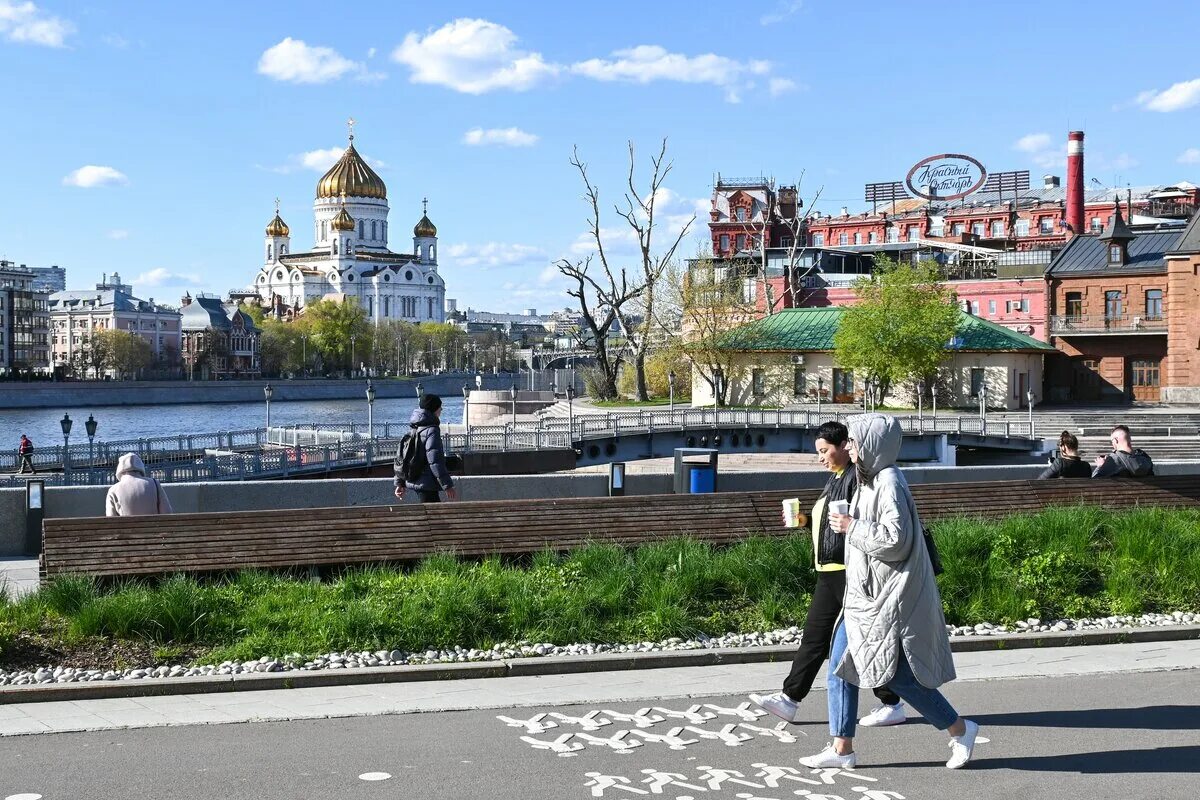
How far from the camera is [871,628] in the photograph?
758cm

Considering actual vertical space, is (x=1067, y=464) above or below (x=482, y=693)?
above

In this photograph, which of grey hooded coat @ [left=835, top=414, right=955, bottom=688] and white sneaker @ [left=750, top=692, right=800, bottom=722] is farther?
white sneaker @ [left=750, top=692, right=800, bottom=722]

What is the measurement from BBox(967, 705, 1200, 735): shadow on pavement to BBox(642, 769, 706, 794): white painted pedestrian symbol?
7.82 feet

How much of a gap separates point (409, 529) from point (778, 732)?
553 centimetres

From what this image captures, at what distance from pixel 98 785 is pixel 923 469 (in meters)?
17.4

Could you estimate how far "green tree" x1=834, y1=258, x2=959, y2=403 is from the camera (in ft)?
202

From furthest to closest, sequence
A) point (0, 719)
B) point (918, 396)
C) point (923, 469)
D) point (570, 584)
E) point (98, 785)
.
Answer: point (918, 396) → point (923, 469) → point (570, 584) → point (0, 719) → point (98, 785)

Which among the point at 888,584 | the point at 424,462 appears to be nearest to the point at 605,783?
the point at 888,584

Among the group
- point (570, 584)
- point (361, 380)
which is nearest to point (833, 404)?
point (570, 584)

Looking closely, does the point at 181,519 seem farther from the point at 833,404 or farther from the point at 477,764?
the point at 833,404

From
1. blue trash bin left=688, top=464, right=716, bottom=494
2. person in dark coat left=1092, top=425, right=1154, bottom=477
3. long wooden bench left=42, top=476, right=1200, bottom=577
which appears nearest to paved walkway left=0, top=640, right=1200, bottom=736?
long wooden bench left=42, top=476, right=1200, bottom=577

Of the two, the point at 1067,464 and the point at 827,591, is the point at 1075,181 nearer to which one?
the point at 1067,464

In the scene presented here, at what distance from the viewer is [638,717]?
9117mm

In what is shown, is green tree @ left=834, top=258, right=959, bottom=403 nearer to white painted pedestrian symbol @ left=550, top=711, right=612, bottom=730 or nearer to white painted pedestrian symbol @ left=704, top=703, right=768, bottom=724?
white painted pedestrian symbol @ left=704, top=703, right=768, bottom=724
